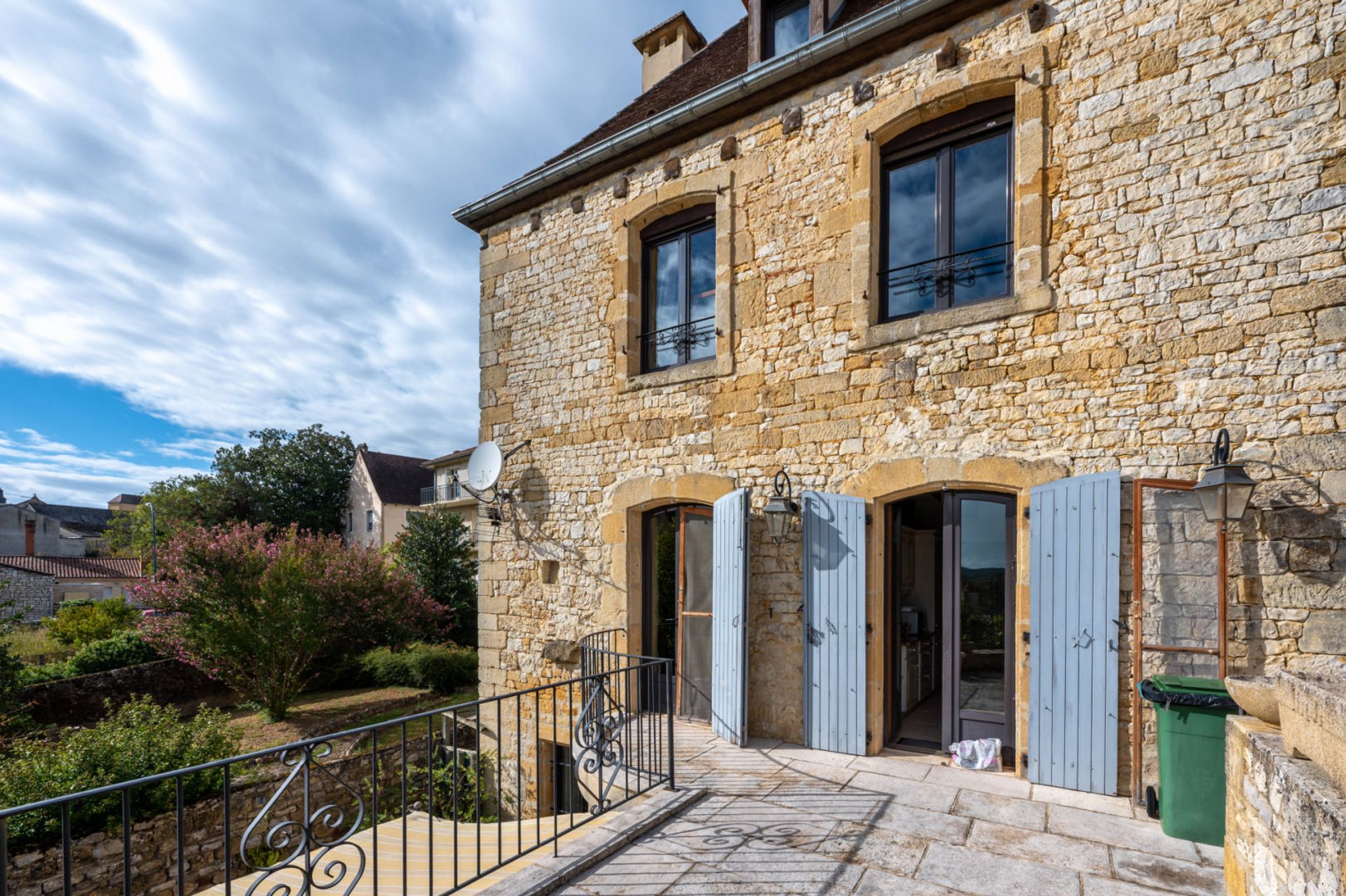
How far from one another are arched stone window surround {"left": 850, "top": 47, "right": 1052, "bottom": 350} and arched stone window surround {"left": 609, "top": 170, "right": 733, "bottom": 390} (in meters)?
1.24

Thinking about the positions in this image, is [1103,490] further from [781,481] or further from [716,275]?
[716,275]

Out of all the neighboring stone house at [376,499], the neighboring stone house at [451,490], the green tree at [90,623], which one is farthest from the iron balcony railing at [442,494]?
the green tree at [90,623]

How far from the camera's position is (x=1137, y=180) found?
15.3 feet

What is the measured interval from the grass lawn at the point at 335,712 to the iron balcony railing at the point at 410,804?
7.29 feet

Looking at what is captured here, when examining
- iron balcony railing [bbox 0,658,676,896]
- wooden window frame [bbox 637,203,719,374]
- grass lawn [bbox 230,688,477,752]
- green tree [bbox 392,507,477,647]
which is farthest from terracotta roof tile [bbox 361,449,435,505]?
wooden window frame [bbox 637,203,719,374]

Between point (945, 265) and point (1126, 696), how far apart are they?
11.1 ft

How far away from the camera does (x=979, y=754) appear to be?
16.5 ft

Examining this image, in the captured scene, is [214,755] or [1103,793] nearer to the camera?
[1103,793]

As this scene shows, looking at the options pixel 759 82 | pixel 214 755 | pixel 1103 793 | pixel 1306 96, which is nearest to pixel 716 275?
pixel 759 82

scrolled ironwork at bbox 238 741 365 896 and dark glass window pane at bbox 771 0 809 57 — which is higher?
dark glass window pane at bbox 771 0 809 57

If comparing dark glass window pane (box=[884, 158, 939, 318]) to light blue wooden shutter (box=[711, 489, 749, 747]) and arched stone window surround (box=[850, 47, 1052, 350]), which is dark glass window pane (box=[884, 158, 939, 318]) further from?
light blue wooden shutter (box=[711, 489, 749, 747])

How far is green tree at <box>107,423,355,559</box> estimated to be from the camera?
86.5ft

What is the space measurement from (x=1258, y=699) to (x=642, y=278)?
6.10 metres

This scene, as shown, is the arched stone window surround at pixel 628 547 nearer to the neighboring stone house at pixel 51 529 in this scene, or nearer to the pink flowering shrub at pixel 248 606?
the pink flowering shrub at pixel 248 606
